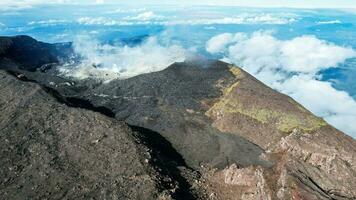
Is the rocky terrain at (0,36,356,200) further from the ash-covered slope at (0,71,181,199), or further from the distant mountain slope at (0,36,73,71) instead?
the distant mountain slope at (0,36,73,71)

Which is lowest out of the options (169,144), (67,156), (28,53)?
(28,53)

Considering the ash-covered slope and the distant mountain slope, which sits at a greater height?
the ash-covered slope

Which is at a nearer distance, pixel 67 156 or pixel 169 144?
pixel 67 156

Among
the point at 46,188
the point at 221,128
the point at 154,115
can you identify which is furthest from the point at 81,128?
the point at 221,128

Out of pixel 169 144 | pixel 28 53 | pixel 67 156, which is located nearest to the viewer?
pixel 67 156

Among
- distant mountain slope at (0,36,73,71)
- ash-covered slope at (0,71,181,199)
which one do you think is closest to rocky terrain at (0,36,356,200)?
ash-covered slope at (0,71,181,199)

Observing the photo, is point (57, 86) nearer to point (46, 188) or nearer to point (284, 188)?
point (46, 188)

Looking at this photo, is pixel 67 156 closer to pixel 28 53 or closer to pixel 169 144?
pixel 169 144

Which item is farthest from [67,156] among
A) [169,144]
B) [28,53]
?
[28,53]
